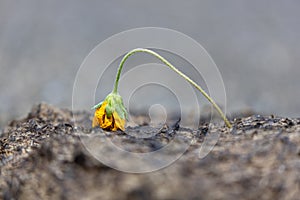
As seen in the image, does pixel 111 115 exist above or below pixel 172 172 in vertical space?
above

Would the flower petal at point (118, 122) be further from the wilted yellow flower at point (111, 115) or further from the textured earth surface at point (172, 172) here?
the textured earth surface at point (172, 172)

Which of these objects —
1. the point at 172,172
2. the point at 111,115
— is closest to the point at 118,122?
the point at 111,115

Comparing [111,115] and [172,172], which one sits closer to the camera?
[172,172]

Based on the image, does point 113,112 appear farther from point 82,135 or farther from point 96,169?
point 96,169

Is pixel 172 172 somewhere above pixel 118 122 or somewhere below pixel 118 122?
below

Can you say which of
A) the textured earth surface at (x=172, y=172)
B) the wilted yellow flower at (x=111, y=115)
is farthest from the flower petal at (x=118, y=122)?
the textured earth surface at (x=172, y=172)

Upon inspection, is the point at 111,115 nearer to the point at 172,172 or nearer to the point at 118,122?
the point at 118,122
